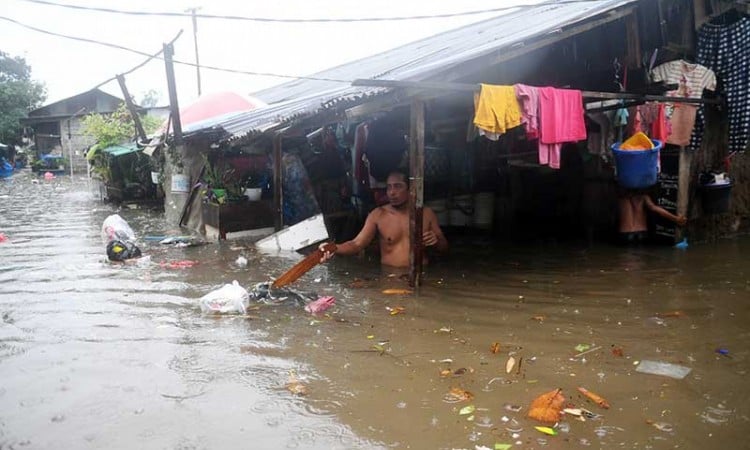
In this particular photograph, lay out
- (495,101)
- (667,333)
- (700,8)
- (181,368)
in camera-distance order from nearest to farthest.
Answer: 1. (181,368)
2. (667,333)
3. (495,101)
4. (700,8)

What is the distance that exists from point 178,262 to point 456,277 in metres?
3.97

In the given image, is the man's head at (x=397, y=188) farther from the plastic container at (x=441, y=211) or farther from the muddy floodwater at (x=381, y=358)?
the plastic container at (x=441, y=211)

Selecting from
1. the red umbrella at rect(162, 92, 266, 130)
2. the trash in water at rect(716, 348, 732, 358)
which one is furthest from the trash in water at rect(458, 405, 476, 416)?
the red umbrella at rect(162, 92, 266, 130)

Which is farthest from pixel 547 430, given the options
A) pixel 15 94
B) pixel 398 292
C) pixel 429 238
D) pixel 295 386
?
pixel 15 94

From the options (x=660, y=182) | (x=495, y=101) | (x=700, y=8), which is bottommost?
(x=660, y=182)

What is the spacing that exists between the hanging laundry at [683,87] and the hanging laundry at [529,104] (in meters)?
3.05

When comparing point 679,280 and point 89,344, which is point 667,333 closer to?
point 679,280

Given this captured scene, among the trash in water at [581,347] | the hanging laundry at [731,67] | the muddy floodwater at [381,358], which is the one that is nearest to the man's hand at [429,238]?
the muddy floodwater at [381,358]

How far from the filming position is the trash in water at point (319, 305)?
16.8 ft

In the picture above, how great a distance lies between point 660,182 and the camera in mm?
8242

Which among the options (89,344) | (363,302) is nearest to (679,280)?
(363,302)

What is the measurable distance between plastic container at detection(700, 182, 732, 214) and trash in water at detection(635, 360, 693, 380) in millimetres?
5549

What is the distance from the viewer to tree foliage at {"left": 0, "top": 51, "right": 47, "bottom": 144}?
→ 31703mm

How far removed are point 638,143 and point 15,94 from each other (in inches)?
1390
